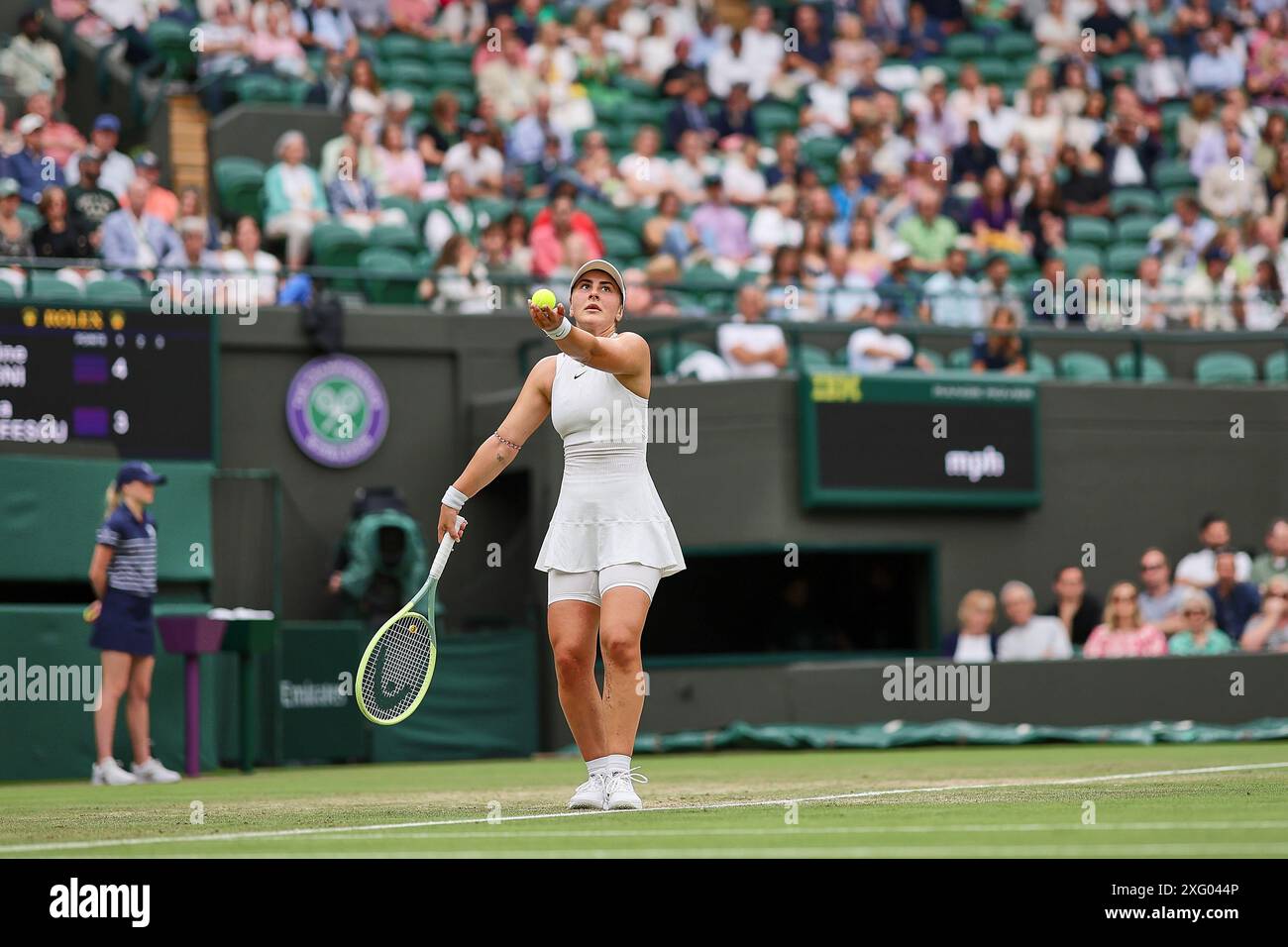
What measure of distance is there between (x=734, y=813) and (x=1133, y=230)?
14.9 metres

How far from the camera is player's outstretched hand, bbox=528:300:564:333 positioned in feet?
22.3

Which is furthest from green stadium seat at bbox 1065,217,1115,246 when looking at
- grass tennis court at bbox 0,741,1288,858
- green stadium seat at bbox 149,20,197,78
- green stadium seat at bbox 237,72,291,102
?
grass tennis court at bbox 0,741,1288,858

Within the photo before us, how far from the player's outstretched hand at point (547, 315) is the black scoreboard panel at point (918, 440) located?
32.2 feet

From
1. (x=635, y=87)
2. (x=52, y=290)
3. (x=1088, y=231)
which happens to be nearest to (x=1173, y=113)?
(x=1088, y=231)

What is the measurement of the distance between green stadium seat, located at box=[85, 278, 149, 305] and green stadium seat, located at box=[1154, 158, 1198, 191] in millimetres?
11537

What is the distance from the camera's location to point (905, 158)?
21344mm

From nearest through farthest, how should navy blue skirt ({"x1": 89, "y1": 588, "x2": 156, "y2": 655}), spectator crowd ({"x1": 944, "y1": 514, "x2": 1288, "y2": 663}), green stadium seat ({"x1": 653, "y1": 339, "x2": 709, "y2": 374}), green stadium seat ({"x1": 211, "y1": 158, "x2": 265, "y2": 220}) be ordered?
navy blue skirt ({"x1": 89, "y1": 588, "x2": 156, "y2": 655}), spectator crowd ({"x1": 944, "y1": 514, "x2": 1288, "y2": 663}), green stadium seat ({"x1": 653, "y1": 339, "x2": 709, "y2": 374}), green stadium seat ({"x1": 211, "y1": 158, "x2": 265, "y2": 220})

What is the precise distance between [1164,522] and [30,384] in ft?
30.7

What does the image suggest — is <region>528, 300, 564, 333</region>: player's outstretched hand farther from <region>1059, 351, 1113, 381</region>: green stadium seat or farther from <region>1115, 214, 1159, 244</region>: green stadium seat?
<region>1115, 214, 1159, 244</region>: green stadium seat

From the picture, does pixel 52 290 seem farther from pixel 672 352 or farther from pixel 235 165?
pixel 672 352
